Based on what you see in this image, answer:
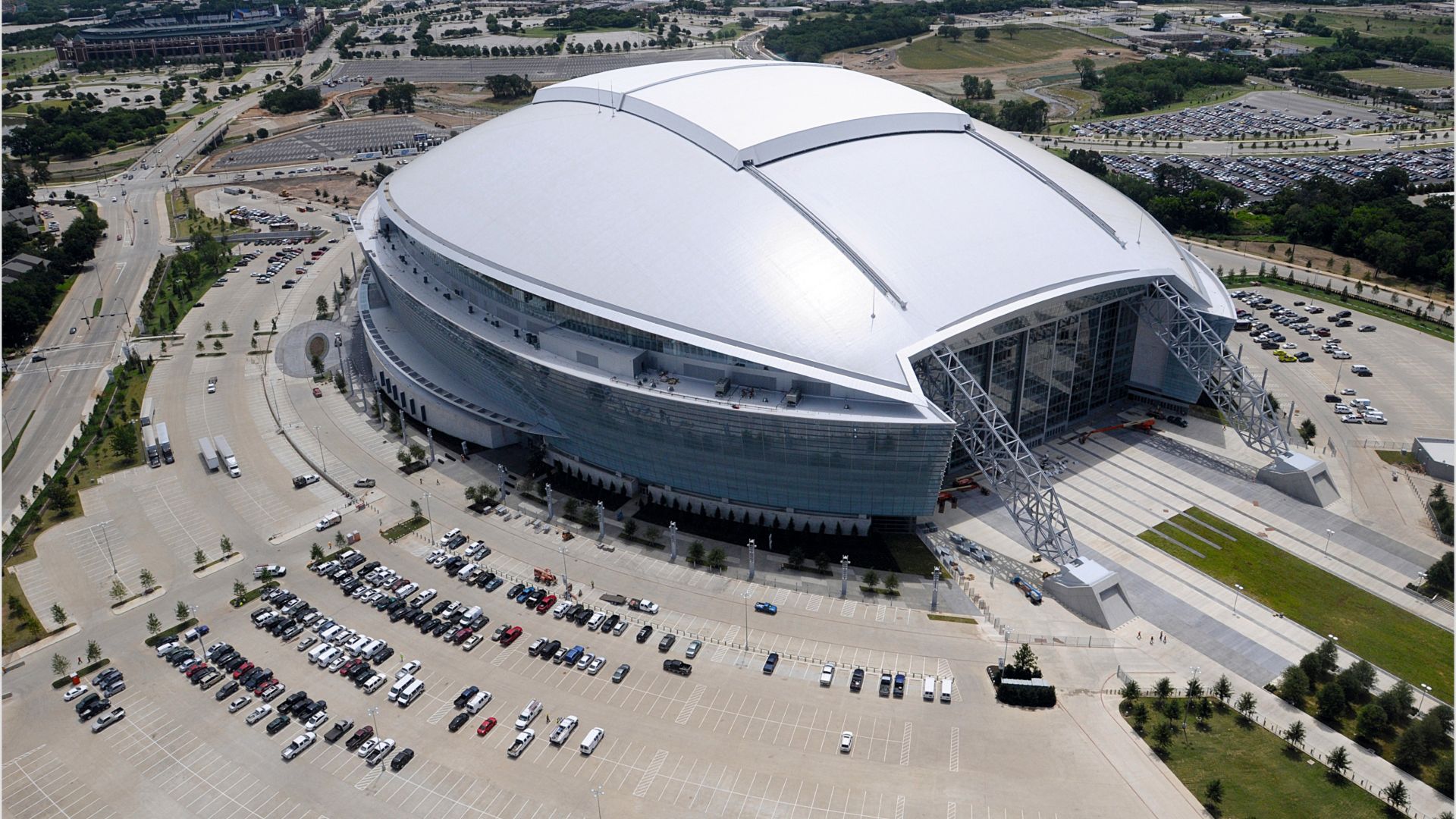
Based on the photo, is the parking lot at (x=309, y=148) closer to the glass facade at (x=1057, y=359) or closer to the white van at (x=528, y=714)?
the glass facade at (x=1057, y=359)

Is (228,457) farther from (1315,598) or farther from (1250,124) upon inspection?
(1250,124)

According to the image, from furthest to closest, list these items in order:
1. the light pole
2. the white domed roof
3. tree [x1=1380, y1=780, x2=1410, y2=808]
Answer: the white domed roof
the light pole
tree [x1=1380, y1=780, x2=1410, y2=808]

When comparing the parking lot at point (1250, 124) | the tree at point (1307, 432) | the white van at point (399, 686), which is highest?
the parking lot at point (1250, 124)

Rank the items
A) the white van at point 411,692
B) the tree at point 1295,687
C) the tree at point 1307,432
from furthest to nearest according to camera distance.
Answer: the tree at point 1307,432
the white van at point 411,692
the tree at point 1295,687

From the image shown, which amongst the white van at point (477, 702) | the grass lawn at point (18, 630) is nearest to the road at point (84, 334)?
the grass lawn at point (18, 630)

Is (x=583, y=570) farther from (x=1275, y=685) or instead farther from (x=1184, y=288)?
(x=1184, y=288)

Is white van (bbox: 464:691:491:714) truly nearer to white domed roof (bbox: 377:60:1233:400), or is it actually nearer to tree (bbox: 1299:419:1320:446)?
white domed roof (bbox: 377:60:1233:400)

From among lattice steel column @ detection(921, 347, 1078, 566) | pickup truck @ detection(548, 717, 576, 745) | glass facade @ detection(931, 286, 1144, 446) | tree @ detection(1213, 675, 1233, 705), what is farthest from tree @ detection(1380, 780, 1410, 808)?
pickup truck @ detection(548, 717, 576, 745)

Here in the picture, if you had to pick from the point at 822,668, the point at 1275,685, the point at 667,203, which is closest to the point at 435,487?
the point at 667,203
